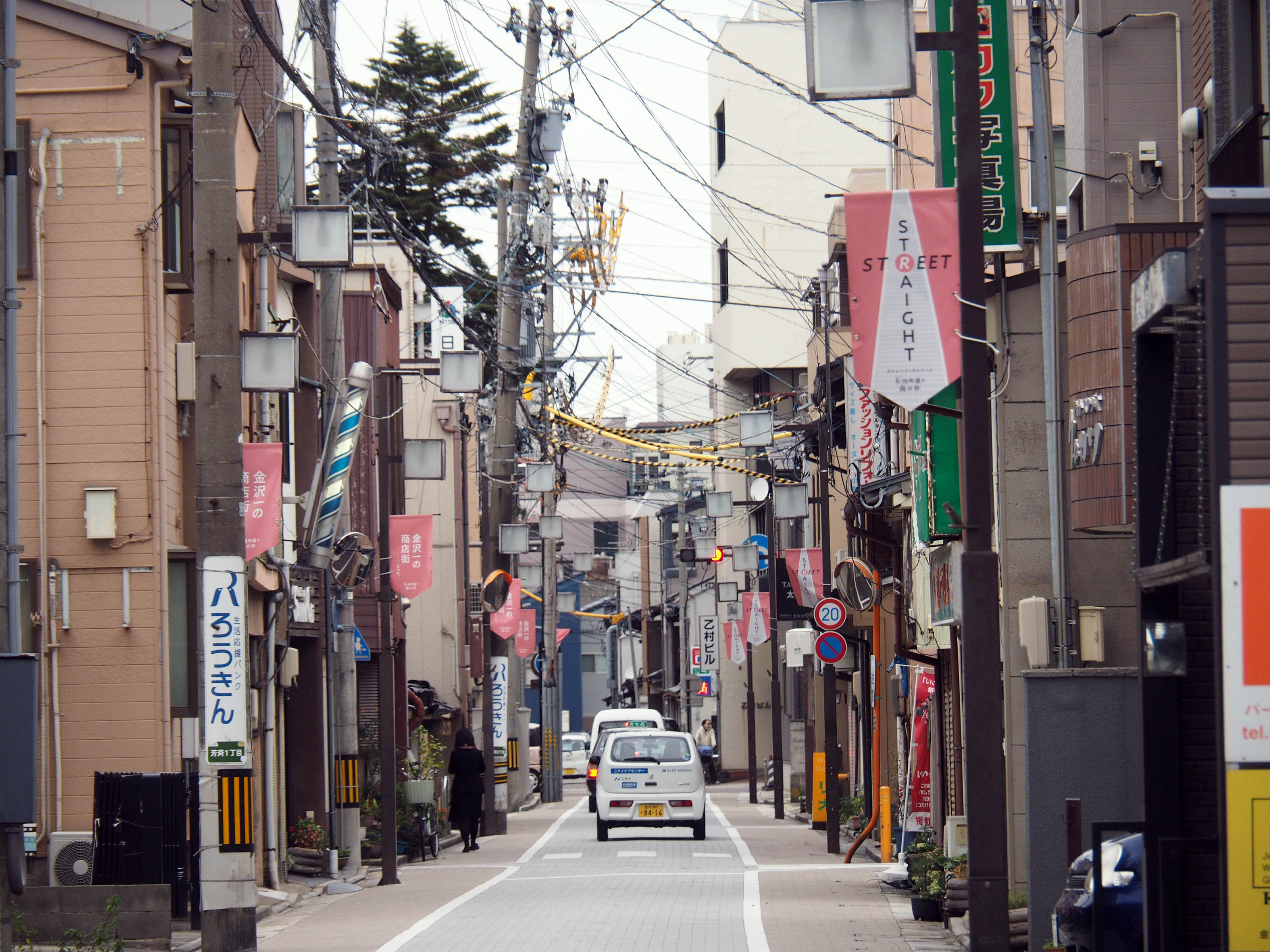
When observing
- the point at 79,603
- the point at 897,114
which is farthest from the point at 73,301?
the point at 897,114

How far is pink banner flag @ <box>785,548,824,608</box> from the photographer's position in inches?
1341

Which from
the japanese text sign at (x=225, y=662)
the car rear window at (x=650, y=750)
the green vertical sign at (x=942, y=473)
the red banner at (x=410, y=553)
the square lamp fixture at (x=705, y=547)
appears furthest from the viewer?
the square lamp fixture at (x=705, y=547)

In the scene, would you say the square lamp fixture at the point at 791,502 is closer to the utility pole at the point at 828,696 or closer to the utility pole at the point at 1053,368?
the utility pole at the point at 828,696

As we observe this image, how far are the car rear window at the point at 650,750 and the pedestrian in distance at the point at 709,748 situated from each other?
2640cm

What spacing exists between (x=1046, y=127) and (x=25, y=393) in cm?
1084

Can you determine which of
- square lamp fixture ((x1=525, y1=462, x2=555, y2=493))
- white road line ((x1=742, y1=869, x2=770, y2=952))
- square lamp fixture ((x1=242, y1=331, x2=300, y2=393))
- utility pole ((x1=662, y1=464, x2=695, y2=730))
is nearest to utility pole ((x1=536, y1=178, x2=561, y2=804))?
square lamp fixture ((x1=525, y1=462, x2=555, y2=493))

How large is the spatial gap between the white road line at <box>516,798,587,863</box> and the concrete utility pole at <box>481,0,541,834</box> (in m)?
1.17

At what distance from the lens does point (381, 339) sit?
3422cm

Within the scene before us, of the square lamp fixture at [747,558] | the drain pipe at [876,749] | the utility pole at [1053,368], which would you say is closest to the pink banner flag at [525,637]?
the square lamp fixture at [747,558]

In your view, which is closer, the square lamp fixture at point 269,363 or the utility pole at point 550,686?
the square lamp fixture at point 269,363

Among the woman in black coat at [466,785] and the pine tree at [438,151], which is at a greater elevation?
the pine tree at [438,151]

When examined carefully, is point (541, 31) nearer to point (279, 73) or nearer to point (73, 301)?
point (279, 73)

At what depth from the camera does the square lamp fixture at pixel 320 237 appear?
58.2 feet

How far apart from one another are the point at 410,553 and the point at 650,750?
19.0 ft
